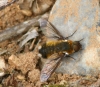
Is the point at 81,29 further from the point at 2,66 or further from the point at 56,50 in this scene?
the point at 2,66

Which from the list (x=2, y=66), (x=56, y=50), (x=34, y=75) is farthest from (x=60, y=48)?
(x=2, y=66)

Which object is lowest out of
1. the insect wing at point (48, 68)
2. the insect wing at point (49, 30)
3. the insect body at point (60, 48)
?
the insect wing at point (48, 68)

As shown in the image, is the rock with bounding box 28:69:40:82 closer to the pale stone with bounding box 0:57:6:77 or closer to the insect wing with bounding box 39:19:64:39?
the pale stone with bounding box 0:57:6:77

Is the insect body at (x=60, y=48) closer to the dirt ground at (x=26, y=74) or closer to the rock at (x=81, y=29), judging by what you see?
the rock at (x=81, y=29)

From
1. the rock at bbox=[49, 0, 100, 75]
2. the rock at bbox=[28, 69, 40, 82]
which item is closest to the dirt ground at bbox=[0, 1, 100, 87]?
the rock at bbox=[28, 69, 40, 82]

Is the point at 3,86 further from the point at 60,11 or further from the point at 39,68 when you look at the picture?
the point at 60,11

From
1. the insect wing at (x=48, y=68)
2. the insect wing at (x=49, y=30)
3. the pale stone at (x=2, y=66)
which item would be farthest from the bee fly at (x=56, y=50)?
the pale stone at (x=2, y=66)
